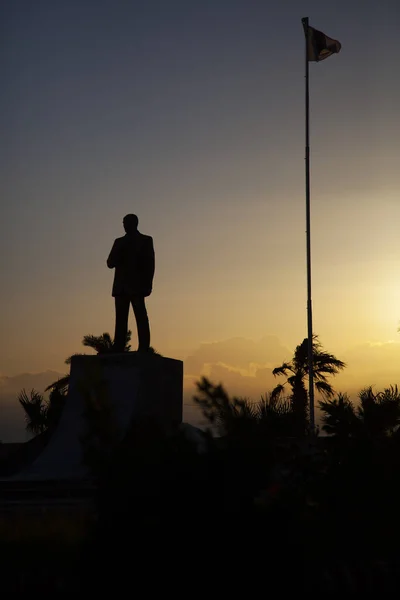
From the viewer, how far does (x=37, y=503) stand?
10.3 metres

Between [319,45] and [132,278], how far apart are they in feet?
35.4

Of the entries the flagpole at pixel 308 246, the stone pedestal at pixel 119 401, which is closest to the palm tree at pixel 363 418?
the stone pedestal at pixel 119 401

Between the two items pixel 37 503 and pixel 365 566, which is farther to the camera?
pixel 37 503

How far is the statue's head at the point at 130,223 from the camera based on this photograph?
14641mm

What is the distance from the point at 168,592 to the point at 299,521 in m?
0.91

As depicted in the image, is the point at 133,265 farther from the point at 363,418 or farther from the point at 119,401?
the point at 363,418

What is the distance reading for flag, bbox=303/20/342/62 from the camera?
21500 mm

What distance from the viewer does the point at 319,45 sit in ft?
70.7

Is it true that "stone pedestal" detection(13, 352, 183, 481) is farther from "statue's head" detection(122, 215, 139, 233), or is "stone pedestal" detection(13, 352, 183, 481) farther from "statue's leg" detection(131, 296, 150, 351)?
"statue's head" detection(122, 215, 139, 233)

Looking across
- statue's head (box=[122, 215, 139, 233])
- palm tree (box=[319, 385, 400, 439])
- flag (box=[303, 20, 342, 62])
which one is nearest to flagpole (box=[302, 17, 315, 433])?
flag (box=[303, 20, 342, 62])

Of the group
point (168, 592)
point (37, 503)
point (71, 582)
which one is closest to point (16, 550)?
point (71, 582)

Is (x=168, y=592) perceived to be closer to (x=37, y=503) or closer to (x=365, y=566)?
(x=365, y=566)

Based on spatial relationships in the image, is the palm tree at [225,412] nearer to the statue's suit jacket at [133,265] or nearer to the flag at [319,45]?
the statue's suit jacket at [133,265]

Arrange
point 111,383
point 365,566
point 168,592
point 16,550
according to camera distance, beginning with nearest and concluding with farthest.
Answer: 1. point 168,592
2. point 365,566
3. point 16,550
4. point 111,383
